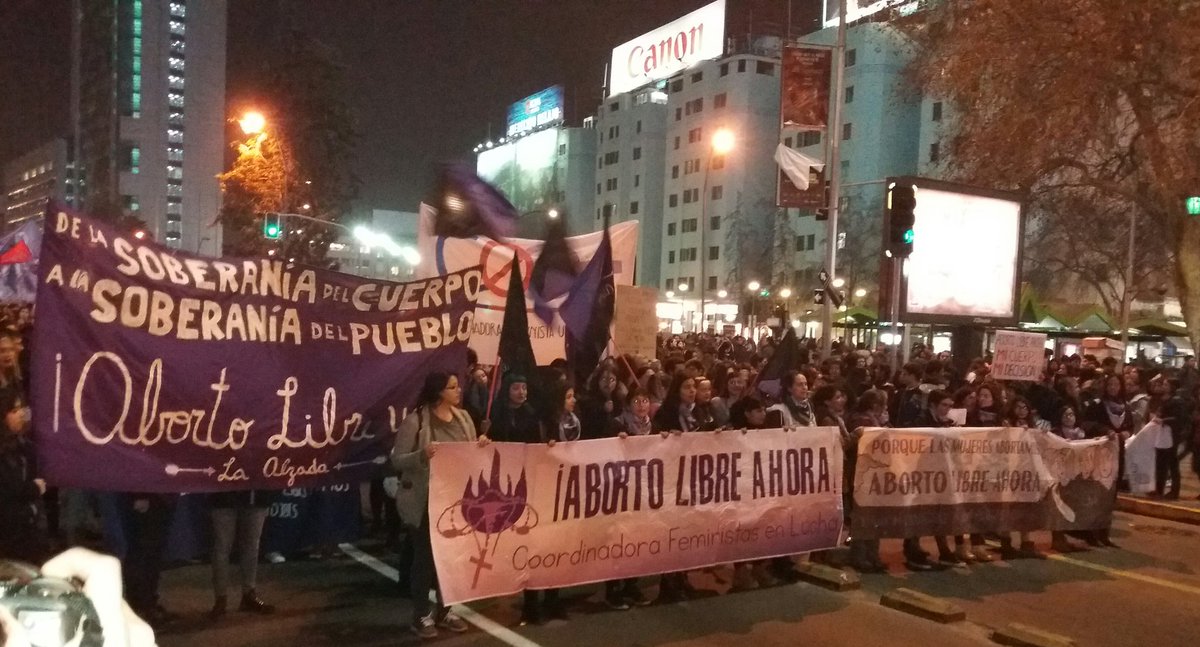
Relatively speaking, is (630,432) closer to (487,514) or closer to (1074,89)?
(487,514)

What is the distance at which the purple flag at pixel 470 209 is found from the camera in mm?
9531

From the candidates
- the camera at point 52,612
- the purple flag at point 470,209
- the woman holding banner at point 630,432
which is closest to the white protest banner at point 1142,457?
the woman holding banner at point 630,432

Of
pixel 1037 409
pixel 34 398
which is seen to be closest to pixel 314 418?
pixel 34 398

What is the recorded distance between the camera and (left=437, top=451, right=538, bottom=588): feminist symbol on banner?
641cm

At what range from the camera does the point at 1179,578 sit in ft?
28.9

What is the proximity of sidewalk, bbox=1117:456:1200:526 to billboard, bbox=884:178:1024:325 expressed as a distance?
397 centimetres

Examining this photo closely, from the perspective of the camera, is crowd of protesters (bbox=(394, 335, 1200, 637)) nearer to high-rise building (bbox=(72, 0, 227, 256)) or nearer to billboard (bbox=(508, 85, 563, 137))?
billboard (bbox=(508, 85, 563, 137))

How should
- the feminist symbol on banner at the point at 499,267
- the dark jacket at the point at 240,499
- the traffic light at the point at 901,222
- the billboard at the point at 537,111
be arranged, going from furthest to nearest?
the billboard at the point at 537,111, the traffic light at the point at 901,222, the feminist symbol on banner at the point at 499,267, the dark jacket at the point at 240,499

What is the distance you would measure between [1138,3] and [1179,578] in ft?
36.9

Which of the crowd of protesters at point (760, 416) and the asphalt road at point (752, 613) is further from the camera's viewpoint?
the crowd of protesters at point (760, 416)

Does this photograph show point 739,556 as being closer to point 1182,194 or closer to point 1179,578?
point 1179,578

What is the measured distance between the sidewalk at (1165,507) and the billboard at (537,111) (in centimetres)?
8857

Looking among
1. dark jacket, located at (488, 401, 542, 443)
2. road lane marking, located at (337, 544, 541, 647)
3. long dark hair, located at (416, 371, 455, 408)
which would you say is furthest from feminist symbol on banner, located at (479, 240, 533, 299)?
long dark hair, located at (416, 371, 455, 408)

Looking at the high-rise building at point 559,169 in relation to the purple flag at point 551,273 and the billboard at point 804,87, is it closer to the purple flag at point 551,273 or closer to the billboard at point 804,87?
the billboard at point 804,87
